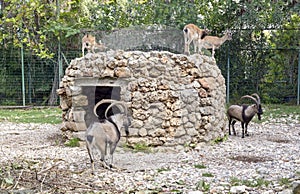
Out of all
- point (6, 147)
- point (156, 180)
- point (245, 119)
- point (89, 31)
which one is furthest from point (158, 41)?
point (156, 180)

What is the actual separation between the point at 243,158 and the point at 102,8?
33.7 feet

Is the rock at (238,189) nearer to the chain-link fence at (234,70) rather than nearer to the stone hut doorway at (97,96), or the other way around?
the stone hut doorway at (97,96)

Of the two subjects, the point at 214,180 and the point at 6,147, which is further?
the point at 6,147

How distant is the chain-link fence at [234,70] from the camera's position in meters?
14.8

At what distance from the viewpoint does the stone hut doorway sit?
25.9 ft

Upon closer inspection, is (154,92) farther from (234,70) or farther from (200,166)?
(234,70)

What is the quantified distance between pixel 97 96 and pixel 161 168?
3.43 m

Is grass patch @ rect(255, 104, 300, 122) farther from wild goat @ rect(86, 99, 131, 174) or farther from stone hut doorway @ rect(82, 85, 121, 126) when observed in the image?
wild goat @ rect(86, 99, 131, 174)

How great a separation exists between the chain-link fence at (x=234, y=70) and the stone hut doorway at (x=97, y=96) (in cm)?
621

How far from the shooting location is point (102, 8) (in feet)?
50.1

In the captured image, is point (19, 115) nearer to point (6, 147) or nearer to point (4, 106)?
point (4, 106)

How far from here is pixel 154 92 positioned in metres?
7.07

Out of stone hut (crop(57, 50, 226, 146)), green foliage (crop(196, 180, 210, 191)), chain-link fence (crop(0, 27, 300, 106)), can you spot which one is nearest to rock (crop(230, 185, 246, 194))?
green foliage (crop(196, 180, 210, 191))

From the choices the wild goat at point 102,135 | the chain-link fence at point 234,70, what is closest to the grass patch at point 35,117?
the chain-link fence at point 234,70
